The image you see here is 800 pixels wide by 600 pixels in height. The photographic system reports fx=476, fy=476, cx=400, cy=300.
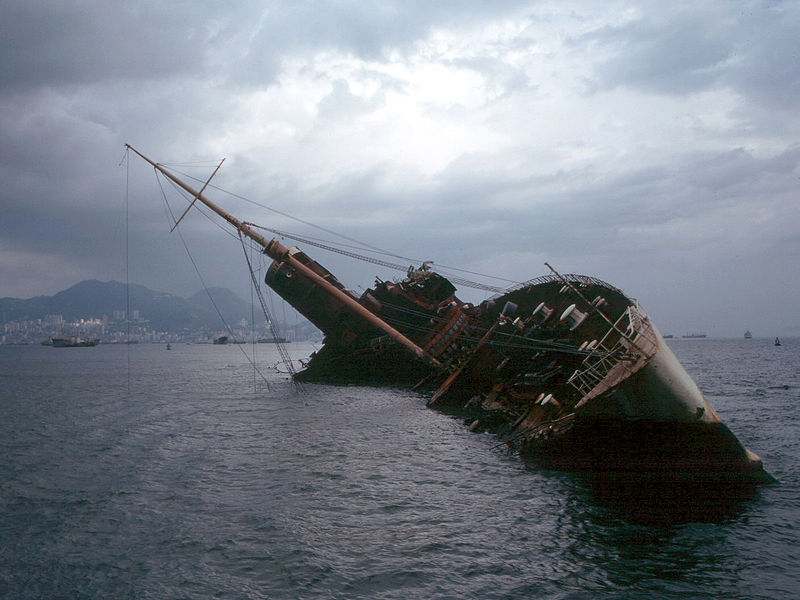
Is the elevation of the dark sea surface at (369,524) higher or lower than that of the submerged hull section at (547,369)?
lower

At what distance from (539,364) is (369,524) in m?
15.3

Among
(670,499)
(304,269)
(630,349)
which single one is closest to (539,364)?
(630,349)

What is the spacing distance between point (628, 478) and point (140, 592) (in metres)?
14.1

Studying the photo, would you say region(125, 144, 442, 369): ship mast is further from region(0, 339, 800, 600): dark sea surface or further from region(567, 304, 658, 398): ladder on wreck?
region(567, 304, 658, 398): ladder on wreck

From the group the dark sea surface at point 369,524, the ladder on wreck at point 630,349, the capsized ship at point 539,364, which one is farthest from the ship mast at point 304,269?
the ladder on wreck at point 630,349

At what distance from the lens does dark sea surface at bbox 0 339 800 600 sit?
10.0m

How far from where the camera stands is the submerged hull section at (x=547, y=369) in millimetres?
14977

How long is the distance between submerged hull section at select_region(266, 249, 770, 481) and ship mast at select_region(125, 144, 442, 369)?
4.91 feet

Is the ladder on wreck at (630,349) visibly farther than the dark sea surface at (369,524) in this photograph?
Yes

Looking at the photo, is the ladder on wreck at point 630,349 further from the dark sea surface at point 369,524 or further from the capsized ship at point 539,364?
the dark sea surface at point 369,524

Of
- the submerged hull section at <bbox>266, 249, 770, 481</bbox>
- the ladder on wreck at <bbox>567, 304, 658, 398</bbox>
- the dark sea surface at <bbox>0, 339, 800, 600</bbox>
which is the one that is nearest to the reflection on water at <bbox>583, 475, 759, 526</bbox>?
the dark sea surface at <bbox>0, 339, 800, 600</bbox>

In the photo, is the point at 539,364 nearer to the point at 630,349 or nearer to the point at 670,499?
the point at 630,349

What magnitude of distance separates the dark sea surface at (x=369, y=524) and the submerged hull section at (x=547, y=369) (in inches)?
41.3

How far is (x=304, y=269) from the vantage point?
41.5 m
